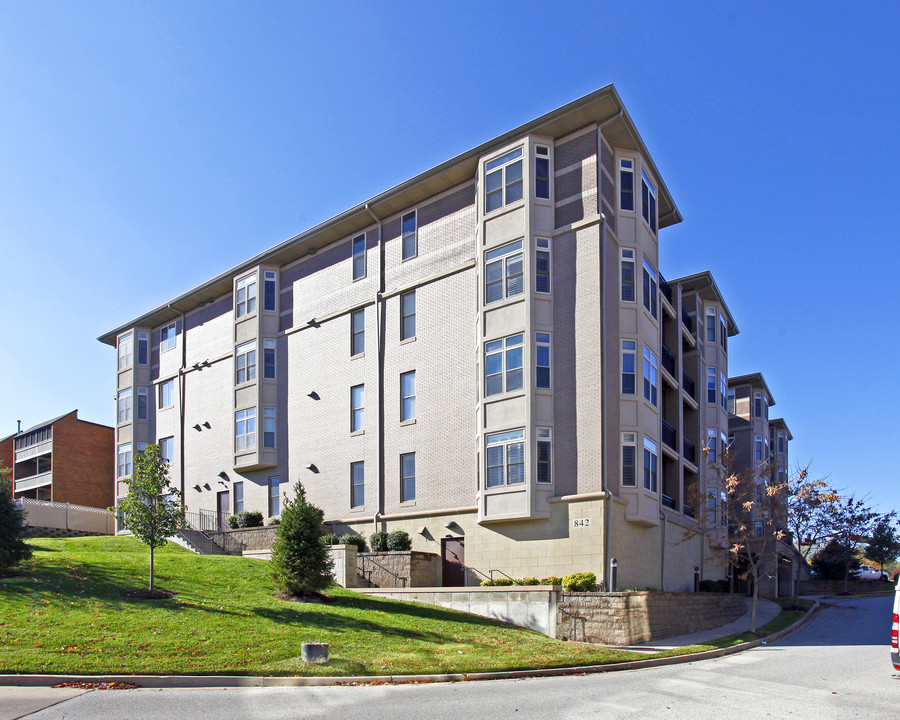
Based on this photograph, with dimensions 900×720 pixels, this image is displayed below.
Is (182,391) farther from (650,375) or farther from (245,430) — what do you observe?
(650,375)

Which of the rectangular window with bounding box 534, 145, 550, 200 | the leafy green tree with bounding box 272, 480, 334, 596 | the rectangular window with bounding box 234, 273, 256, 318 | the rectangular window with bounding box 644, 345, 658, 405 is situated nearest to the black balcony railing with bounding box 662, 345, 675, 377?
the rectangular window with bounding box 644, 345, 658, 405

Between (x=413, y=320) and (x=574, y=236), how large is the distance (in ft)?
25.5

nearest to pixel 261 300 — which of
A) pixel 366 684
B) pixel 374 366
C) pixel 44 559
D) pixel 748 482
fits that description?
pixel 374 366

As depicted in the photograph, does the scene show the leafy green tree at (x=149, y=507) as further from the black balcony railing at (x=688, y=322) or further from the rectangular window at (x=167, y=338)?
the black balcony railing at (x=688, y=322)

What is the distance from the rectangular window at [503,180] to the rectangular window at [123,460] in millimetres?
27251

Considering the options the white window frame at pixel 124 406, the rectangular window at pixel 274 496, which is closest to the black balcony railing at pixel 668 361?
the rectangular window at pixel 274 496

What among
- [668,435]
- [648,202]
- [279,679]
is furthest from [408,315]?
[279,679]

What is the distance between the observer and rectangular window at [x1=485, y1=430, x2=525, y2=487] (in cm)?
2636

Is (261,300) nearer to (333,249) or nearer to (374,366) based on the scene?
(333,249)

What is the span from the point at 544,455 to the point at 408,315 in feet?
29.6

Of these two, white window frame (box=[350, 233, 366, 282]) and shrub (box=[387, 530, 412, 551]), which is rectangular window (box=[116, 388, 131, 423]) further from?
shrub (box=[387, 530, 412, 551])

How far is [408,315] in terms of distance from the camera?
32.2 meters

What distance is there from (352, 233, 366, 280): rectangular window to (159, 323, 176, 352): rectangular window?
14836 mm

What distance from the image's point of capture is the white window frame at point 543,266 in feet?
90.3
